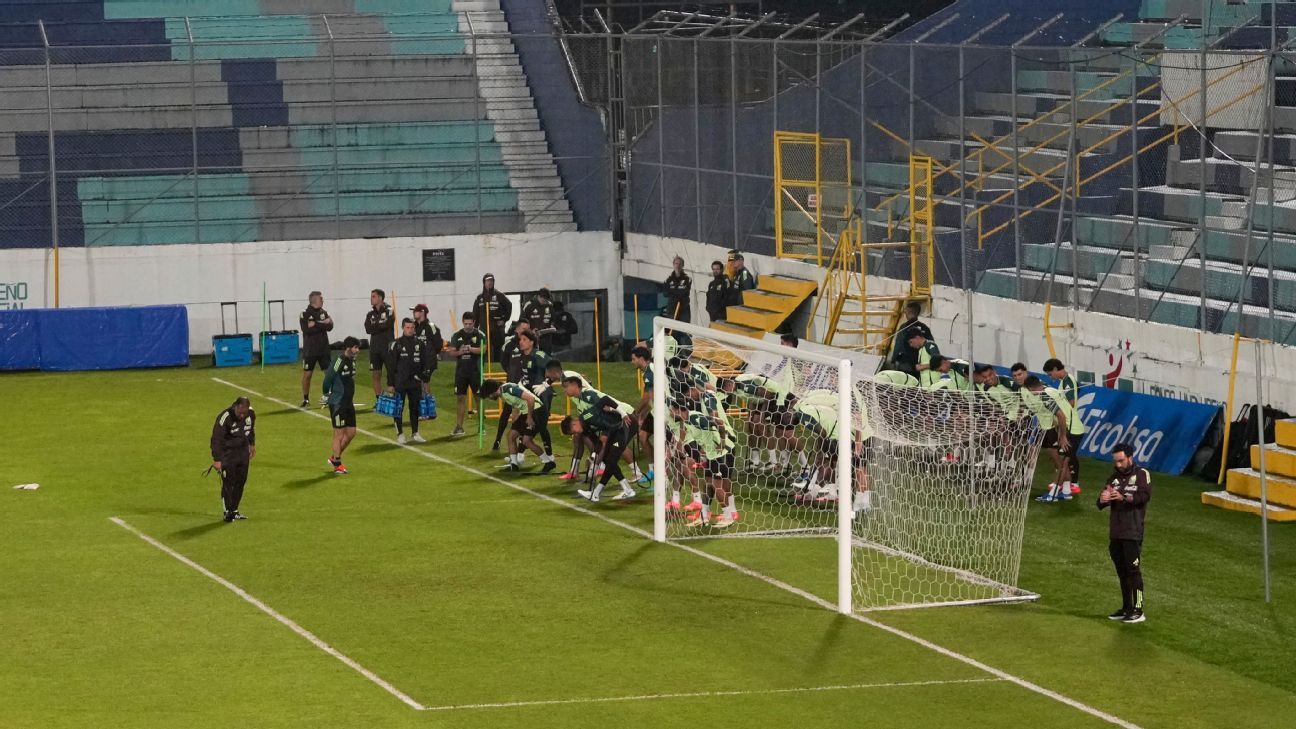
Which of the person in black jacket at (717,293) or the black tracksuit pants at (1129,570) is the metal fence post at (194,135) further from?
the black tracksuit pants at (1129,570)

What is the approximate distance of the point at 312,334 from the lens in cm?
3228

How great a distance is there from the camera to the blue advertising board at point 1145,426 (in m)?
25.6

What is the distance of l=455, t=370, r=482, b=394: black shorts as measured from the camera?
29047 mm

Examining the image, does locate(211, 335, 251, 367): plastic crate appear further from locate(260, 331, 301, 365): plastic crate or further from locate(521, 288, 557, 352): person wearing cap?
locate(521, 288, 557, 352): person wearing cap

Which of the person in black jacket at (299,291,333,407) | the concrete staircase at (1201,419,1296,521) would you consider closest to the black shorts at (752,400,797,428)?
the concrete staircase at (1201,419,1296,521)

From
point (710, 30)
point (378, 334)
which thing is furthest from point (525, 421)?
point (710, 30)

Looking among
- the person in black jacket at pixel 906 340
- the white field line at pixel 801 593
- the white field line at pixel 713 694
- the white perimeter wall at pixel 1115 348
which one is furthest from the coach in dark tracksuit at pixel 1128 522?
the person in black jacket at pixel 906 340

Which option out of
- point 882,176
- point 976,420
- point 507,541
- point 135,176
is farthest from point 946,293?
point 135,176

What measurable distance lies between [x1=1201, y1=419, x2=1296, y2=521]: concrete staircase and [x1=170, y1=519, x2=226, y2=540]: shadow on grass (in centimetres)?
1143

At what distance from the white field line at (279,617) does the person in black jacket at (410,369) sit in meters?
5.65

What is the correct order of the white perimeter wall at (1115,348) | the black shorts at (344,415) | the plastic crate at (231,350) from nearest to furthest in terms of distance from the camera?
the white perimeter wall at (1115,348) < the black shorts at (344,415) < the plastic crate at (231,350)

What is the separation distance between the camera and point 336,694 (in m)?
16.2

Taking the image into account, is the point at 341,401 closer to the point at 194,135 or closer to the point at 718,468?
the point at 718,468

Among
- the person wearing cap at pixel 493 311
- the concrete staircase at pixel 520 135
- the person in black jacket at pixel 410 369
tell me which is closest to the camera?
the person in black jacket at pixel 410 369
